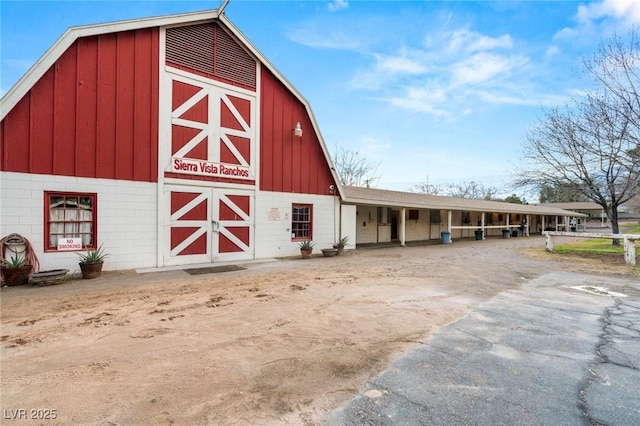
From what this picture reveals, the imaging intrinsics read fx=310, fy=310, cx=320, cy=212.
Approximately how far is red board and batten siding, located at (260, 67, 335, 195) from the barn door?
1.33m

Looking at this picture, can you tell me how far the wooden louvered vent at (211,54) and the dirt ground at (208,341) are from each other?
20.8ft

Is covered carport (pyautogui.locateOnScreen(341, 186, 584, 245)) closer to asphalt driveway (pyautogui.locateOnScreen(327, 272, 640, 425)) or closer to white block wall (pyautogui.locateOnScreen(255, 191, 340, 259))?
white block wall (pyautogui.locateOnScreen(255, 191, 340, 259))

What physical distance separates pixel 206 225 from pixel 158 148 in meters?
2.58

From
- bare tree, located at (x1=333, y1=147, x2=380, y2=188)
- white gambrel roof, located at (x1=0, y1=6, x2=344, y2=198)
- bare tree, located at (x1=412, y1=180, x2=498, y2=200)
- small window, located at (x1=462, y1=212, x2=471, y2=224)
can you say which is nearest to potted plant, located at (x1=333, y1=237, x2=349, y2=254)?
white gambrel roof, located at (x1=0, y1=6, x2=344, y2=198)

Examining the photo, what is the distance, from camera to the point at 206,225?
31.4 feet

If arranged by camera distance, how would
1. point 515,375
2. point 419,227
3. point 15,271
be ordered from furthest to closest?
point 419,227, point 15,271, point 515,375

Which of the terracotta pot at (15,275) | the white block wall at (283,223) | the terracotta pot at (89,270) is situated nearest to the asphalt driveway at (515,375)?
the terracotta pot at (89,270)

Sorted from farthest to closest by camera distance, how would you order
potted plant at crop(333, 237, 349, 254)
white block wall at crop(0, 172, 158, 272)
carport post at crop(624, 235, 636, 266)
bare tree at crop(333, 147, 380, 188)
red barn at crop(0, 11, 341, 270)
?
bare tree at crop(333, 147, 380, 188), potted plant at crop(333, 237, 349, 254), carport post at crop(624, 235, 636, 266), red barn at crop(0, 11, 341, 270), white block wall at crop(0, 172, 158, 272)

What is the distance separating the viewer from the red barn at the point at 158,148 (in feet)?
23.0

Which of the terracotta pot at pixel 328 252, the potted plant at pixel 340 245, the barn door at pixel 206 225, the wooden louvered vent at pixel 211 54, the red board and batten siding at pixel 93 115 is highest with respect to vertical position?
the wooden louvered vent at pixel 211 54

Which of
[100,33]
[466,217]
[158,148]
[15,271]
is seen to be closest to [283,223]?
[158,148]

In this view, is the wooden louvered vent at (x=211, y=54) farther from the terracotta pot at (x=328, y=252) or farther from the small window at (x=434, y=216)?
the small window at (x=434, y=216)

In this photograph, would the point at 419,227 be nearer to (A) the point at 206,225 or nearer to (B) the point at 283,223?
(B) the point at 283,223

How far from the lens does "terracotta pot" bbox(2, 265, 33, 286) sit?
638 centimetres
